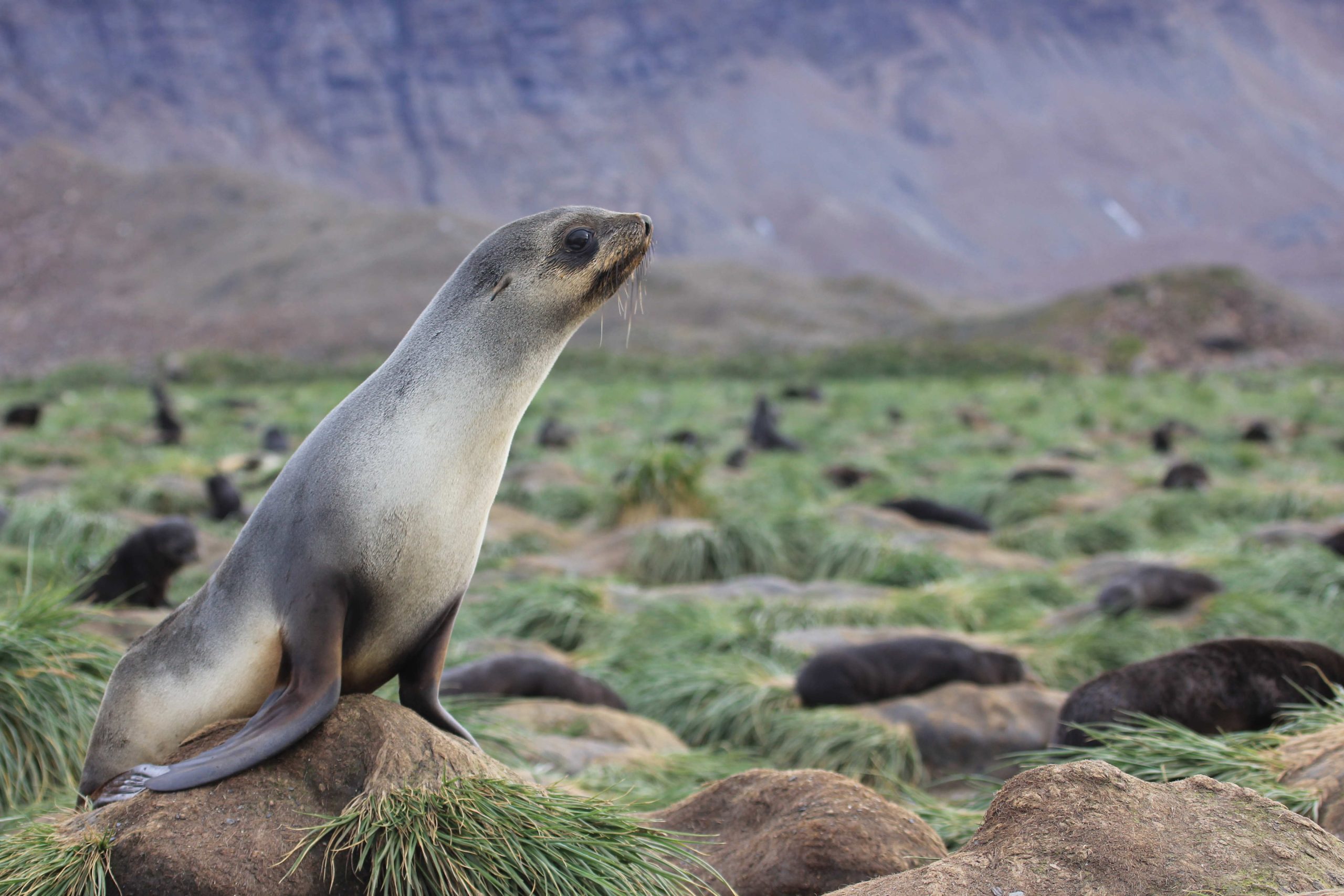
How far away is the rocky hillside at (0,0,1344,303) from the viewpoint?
4636 inches

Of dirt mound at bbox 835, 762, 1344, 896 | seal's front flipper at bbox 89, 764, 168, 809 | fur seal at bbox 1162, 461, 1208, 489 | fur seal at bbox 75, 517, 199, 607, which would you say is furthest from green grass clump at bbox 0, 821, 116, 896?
fur seal at bbox 1162, 461, 1208, 489

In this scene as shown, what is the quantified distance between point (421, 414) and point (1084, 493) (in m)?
9.85

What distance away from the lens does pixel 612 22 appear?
150 meters

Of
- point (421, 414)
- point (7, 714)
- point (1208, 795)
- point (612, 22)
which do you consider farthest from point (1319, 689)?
point (612, 22)

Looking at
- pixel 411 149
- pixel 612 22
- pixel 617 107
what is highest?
pixel 612 22

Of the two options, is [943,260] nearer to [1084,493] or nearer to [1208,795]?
[1084,493]

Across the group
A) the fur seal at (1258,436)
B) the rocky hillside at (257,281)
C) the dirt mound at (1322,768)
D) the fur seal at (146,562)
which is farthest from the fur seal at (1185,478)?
the rocky hillside at (257,281)

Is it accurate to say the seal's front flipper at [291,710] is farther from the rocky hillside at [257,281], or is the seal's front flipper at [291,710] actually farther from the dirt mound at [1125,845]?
the rocky hillside at [257,281]

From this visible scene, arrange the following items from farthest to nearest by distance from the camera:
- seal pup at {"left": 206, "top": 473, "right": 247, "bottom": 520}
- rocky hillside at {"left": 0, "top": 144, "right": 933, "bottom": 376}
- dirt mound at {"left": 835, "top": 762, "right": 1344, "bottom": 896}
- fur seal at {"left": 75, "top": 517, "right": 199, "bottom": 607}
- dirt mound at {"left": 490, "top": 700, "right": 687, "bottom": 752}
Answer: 1. rocky hillside at {"left": 0, "top": 144, "right": 933, "bottom": 376}
2. seal pup at {"left": 206, "top": 473, "right": 247, "bottom": 520}
3. fur seal at {"left": 75, "top": 517, "right": 199, "bottom": 607}
4. dirt mound at {"left": 490, "top": 700, "right": 687, "bottom": 752}
5. dirt mound at {"left": 835, "top": 762, "right": 1344, "bottom": 896}

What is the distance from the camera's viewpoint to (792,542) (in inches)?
362

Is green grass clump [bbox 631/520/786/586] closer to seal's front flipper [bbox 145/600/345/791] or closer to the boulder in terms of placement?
the boulder

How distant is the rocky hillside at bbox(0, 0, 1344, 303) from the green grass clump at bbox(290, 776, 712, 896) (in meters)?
115

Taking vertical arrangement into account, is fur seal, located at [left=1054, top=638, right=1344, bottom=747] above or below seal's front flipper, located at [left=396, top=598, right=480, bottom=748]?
above

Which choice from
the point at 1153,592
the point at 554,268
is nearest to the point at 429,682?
the point at 554,268
